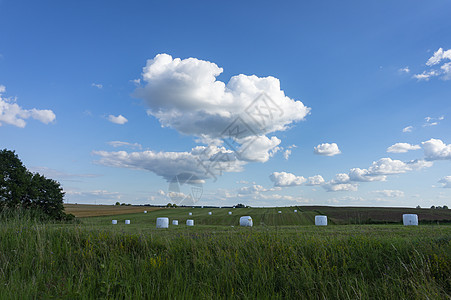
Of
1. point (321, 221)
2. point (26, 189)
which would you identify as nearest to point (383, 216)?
point (321, 221)

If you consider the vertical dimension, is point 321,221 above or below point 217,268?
below

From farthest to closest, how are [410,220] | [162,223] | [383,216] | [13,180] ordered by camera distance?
[383,216] → [13,180] → [162,223] → [410,220]

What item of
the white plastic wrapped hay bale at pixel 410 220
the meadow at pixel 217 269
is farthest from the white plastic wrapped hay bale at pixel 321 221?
the meadow at pixel 217 269

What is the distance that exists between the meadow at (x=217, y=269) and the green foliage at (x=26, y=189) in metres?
25.5

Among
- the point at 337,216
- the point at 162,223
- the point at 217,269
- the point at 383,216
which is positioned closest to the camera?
the point at 217,269

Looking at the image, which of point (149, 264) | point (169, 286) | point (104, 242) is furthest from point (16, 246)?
point (169, 286)

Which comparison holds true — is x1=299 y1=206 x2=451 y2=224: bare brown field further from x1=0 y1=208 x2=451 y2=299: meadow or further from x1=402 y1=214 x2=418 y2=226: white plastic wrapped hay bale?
x1=0 y1=208 x2=451 y2=299: meadow

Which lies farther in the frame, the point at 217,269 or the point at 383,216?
the point at 383,216

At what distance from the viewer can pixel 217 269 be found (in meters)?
6.35

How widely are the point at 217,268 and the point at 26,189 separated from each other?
32.3m

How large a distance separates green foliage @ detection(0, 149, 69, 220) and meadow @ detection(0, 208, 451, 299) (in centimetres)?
2547

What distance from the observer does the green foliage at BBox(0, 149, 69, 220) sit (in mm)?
29141

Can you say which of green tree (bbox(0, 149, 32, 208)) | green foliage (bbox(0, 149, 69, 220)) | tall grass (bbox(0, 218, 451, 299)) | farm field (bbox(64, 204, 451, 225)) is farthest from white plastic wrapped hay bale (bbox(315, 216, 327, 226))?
green tree (bbox(0, 149, 32, 208))

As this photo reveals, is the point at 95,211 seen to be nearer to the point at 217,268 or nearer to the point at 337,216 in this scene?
the point at 337,216
